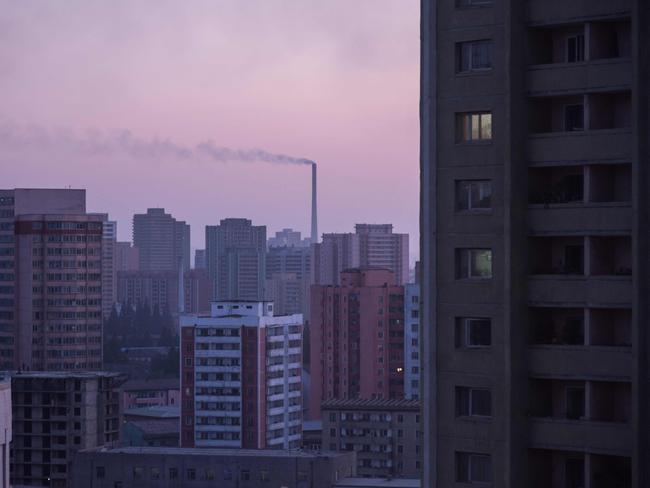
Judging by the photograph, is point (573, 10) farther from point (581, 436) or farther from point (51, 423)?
point (51, 423)

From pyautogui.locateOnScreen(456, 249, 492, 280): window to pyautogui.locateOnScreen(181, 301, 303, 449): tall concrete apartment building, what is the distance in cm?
4891

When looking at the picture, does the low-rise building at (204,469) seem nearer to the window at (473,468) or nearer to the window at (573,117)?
the window at (473,468)

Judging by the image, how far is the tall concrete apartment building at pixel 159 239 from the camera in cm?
18738

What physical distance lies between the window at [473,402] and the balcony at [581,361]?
0.49 metres

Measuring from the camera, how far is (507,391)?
11586 millimetres

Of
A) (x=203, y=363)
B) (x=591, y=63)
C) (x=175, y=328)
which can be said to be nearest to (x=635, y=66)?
(x=591, y=63)

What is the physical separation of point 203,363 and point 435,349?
164ft

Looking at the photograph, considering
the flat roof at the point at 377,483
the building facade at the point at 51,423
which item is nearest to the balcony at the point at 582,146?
the flat roof at the point at 377,483

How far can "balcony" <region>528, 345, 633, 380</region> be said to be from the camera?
11.2 m

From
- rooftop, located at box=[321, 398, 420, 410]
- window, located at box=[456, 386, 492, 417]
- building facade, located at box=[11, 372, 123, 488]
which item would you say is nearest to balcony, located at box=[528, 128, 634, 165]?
window, located at box=[456, 386, 492, 417]

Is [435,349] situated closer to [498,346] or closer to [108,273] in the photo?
[498,346]

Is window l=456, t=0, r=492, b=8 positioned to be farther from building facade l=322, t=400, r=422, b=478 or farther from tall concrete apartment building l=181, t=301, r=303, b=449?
tall concrete apartment building l=181, t=301, r=303, b=449

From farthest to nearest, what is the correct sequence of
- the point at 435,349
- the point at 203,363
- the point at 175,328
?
the point at 175,328 → the point at 203,363 → the point at 435,349

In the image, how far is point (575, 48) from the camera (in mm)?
11734
